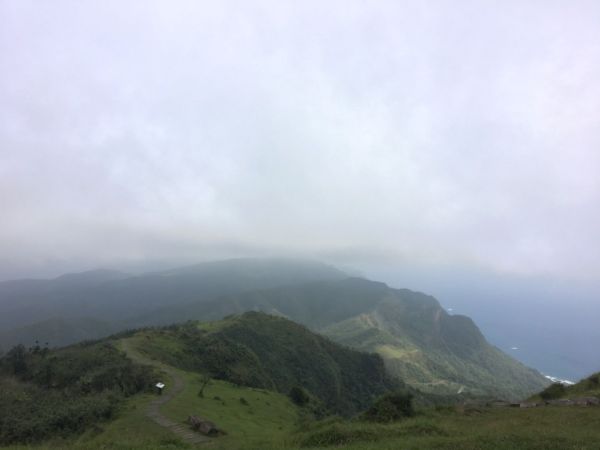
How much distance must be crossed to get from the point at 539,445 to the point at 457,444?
332 cm

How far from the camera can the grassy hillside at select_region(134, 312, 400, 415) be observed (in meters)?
78.1

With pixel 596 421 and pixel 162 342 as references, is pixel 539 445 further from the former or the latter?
pixel 162 342

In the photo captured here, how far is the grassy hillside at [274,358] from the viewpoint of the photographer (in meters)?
78.1

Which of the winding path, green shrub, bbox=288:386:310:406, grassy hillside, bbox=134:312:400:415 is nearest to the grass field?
the winding path

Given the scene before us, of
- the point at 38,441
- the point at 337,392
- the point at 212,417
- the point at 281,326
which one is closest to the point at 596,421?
the point at 212,417

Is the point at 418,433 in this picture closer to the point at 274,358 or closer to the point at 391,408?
the point at 391,408

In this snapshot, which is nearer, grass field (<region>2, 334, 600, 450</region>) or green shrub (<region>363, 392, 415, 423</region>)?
grass field (<region>2, 334, 600, 450</region>)

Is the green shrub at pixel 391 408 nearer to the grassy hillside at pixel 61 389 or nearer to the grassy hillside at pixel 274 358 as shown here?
the grassy hillside at pixel 61 389

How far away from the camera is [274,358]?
11162 cm

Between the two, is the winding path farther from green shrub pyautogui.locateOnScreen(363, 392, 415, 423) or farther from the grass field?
green shrub pyautogui.locateOnScreen(363, 392, 415, 423)

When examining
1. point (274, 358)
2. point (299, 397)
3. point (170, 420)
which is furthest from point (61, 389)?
point (274, 358)

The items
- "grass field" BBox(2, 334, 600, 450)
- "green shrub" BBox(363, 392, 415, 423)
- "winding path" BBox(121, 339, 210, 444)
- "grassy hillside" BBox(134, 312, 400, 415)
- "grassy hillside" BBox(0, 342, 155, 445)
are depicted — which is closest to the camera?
"grass field" BBox(2, 334, 600, 450)

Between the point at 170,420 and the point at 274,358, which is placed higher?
the point at 170,420

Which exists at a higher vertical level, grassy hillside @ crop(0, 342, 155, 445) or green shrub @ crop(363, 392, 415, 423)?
green shrub @ crop(363, 392, 415, 423)
